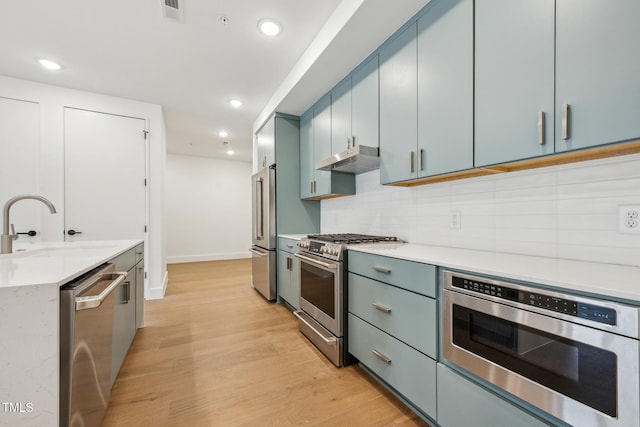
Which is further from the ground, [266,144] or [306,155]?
[266,144]

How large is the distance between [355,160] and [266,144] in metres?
1.81

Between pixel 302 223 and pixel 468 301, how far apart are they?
2509mm

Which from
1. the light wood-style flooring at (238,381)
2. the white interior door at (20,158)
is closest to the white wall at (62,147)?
the white interior door at (20,158)

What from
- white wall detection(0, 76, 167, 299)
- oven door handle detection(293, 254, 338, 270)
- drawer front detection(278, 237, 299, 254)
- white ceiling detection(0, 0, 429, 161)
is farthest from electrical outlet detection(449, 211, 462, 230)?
white wall detection(0, 76, 167, 299)

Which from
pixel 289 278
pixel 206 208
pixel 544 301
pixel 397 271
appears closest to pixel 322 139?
pixel 289 278

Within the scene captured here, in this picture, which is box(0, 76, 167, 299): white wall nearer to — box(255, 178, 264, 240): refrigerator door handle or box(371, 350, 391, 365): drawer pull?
box(255, 178, 264, 240): refrigerator door handle

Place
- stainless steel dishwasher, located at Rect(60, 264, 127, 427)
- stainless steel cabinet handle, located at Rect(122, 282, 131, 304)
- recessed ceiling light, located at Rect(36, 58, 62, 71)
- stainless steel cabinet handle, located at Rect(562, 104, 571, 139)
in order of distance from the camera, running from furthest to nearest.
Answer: recessed ceiling light, located at Rect(36, 58, 62, 71), stainless steel cabinet handle, located at Rect(122, 282, 131, 304), stainless steel cabinet handle, located at Rect(562, 104, 571, 139), stainless steel dishwasher, located at Rect(60, 264, 127, 427)

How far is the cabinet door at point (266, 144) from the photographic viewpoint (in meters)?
3.44

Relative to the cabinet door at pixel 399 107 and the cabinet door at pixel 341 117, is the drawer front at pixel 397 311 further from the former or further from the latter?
the cabinet door at pixel 341 117

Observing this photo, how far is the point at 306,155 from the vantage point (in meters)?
3.29

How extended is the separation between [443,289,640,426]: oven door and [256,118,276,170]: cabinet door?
9.20ft

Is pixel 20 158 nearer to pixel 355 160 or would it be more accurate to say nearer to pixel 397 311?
pixel 355 160

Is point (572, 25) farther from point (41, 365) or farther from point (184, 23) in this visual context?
point (184, 23)

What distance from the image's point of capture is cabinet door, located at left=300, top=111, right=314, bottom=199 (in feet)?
10.4
